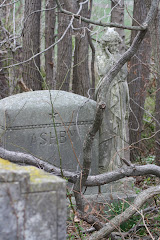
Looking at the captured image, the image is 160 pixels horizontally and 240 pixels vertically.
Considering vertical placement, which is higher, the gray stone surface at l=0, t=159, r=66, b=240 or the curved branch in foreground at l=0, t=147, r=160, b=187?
the gray stone surface at l=0, t=159, r=66, b=240

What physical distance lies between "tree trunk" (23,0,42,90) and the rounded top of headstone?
3.94m

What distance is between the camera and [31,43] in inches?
409

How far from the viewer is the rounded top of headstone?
6.11m

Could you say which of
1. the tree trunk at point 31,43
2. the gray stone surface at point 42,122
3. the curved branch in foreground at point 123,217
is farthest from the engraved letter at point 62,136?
the tree trunk at point 31,43

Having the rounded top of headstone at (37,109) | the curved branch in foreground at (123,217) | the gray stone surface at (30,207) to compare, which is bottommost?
the curved branch in foreground at (123,217)

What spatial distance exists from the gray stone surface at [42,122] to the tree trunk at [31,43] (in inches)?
154

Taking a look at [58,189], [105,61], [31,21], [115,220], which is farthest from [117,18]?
[58,189]

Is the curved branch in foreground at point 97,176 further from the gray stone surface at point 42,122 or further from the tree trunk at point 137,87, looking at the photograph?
the tree trunk at point 137,87

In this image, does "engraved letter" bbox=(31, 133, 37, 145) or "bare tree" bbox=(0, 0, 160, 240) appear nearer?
"bare tree" bbox=(0, 0, 160, 240)

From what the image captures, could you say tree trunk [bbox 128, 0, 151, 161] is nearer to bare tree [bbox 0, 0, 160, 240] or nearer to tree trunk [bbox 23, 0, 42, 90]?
tree trunk [bbox 23, 0, 42, 90]

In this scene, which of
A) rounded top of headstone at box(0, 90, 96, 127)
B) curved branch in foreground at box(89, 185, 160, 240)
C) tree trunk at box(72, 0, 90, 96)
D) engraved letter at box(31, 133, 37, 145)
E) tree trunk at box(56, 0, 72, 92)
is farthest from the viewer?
tree trunk at box(72, 0, 90, 96)

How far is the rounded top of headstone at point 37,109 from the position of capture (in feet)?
20.0

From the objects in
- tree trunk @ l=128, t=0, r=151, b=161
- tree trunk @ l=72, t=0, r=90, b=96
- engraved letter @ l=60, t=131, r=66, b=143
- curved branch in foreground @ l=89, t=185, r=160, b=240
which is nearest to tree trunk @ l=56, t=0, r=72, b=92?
tree trunk @ l=72, t=0, r=90, b=96

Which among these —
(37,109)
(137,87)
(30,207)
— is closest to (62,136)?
(37,109)
